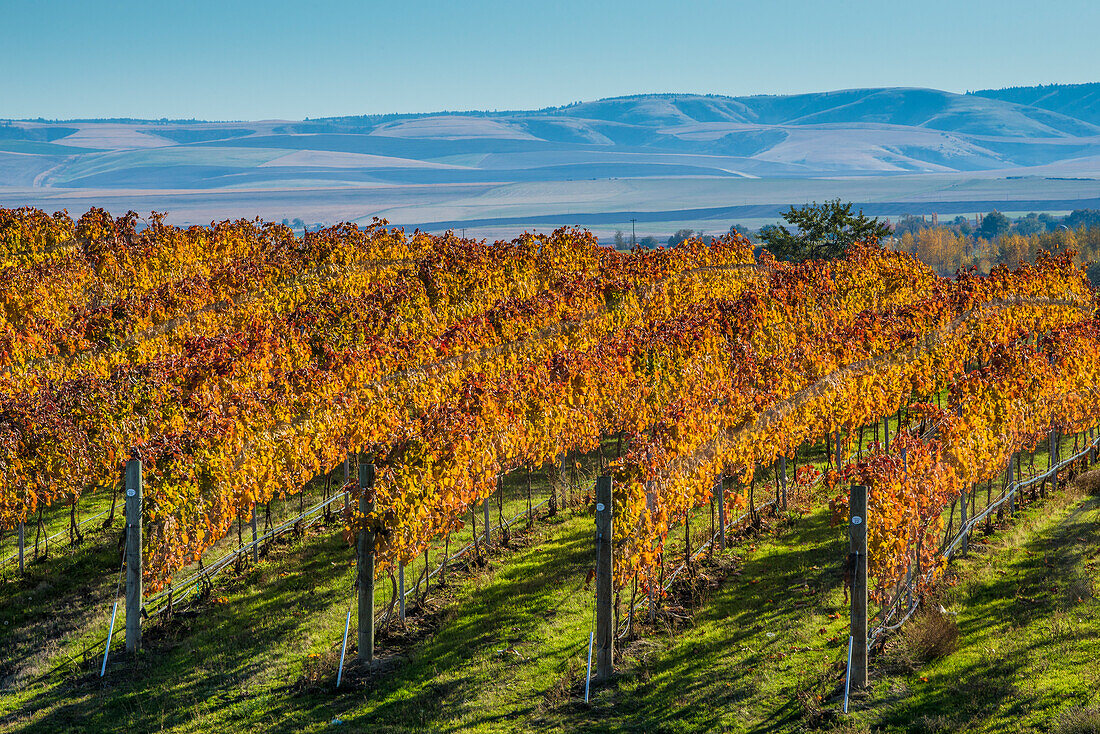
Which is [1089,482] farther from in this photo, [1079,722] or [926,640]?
[1079,722]

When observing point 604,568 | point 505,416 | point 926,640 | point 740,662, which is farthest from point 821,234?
point 604,568

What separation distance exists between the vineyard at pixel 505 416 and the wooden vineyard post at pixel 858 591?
0.21 m

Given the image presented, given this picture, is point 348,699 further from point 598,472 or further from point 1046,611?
point 598,472

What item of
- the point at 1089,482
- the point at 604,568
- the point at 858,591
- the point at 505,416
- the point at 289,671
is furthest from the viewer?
the point at 1089,482

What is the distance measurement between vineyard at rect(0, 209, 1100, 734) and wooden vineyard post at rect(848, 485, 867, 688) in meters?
0.21

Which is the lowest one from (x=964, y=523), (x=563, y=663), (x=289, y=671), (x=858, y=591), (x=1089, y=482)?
(x=289, y=671)

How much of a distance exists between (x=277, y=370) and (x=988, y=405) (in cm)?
1534

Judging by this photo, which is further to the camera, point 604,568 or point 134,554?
point 134,554

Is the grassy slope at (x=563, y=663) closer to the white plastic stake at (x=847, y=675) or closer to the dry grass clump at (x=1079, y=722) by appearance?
the white plastic stake at (x=847, y=675)

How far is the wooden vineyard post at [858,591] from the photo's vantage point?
1415 cm

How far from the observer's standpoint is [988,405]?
803 inches

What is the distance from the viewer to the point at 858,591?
46.6 feet

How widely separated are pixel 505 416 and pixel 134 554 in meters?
6.99

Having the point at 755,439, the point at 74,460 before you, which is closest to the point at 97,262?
the point at 74,460
